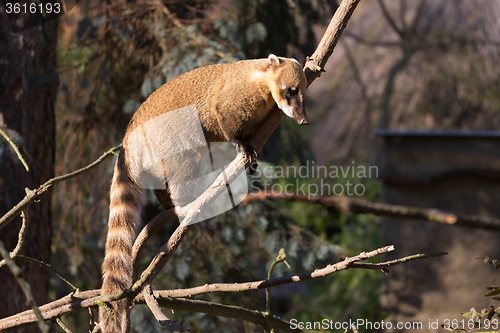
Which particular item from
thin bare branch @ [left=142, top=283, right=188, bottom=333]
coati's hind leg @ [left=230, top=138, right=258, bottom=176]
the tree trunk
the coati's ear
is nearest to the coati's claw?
coati's hind leg @ [left=230, top=138, right=258, bottom=176]

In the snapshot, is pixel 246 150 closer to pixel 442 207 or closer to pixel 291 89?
pixel 291 89

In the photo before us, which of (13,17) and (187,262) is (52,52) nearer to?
(13,17)

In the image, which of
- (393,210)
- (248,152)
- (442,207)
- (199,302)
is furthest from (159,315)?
(442,207)

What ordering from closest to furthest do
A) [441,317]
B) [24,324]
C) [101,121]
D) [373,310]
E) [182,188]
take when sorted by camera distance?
[24,324]
[182,188]
[101,121]
[441,317]
[373,310]

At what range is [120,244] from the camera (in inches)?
73.5

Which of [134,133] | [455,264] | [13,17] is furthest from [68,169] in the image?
[455,264]

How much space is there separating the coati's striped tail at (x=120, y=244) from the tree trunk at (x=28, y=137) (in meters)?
0.95

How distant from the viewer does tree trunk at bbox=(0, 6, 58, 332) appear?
2.71 meters

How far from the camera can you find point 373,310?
5223 millimetres

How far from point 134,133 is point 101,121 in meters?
1.57

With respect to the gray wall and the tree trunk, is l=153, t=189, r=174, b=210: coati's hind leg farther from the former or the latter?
the gray wall

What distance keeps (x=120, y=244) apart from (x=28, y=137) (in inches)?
55.1

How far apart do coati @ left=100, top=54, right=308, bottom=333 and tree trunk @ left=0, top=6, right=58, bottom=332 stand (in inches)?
37.5

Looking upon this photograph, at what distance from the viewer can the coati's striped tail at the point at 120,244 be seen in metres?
1.53
